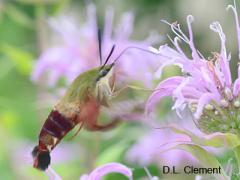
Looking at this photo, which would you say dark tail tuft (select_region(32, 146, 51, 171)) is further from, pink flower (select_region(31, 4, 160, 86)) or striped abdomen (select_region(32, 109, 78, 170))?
pink flower (select_region(31, 4, 160, 86))

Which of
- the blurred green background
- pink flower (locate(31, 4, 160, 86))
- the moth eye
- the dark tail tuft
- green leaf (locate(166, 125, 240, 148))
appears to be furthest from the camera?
the blurred green background

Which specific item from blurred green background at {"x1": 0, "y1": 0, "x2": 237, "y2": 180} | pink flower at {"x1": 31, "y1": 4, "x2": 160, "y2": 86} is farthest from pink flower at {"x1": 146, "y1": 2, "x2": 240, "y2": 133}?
blurred green background at {"x1": 0, "y1": 0, "x2": 237, "y2": 180}

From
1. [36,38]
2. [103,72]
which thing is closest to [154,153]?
[103,72]

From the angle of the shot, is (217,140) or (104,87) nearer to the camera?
(217,140)

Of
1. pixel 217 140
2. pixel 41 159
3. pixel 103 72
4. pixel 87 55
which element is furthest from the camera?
pixel 87 55

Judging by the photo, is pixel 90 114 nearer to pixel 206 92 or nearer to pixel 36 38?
pixel 206 92

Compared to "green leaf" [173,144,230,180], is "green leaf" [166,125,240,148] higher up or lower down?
higher up

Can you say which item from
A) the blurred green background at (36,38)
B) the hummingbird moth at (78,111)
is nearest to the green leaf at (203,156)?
the hummingbird moth at (78,111)
